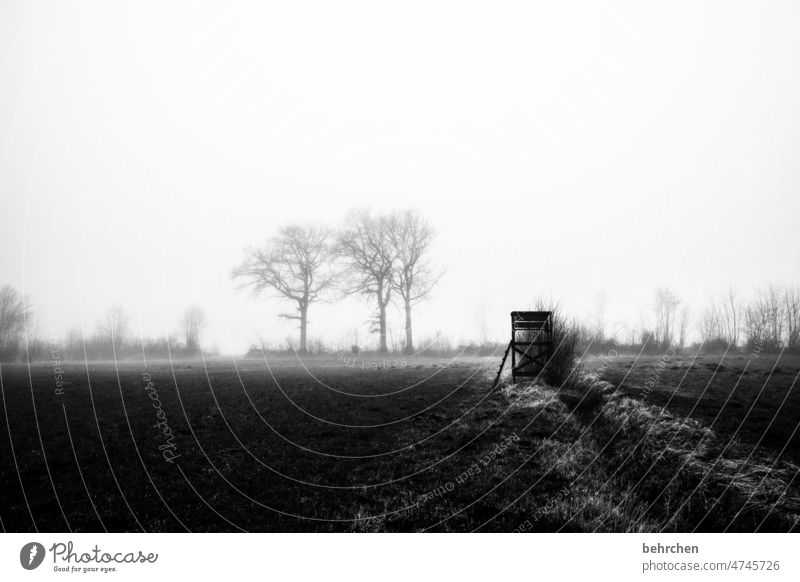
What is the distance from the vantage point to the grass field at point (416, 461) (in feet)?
18.3

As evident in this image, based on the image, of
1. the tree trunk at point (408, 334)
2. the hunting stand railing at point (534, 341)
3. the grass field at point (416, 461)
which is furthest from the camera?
the tree trunk at point (408, 334)

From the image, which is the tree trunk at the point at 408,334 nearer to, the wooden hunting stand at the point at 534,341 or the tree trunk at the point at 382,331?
the tree trunk at the point at 382,331

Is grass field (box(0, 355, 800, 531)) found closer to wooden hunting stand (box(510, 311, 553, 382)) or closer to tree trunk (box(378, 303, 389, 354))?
wooden hunting stand (box(510, 311, 553, 382))

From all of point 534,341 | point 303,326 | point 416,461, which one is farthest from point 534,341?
point 303,326

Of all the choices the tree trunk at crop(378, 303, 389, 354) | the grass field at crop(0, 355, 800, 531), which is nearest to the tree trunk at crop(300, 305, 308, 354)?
the tree trunk at crop(378, 303, 389, 354)

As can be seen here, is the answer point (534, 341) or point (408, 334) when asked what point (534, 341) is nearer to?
point (534, 341)

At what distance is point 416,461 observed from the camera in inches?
326

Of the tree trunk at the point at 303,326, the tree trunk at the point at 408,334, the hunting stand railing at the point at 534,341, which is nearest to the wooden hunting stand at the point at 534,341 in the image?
the hunting stand railing at the point at 534,341

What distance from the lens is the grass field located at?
5.57 meters

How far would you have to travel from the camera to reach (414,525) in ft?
18.2
